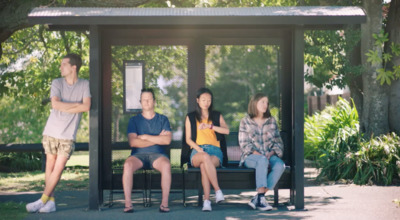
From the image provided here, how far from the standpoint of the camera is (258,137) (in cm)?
811

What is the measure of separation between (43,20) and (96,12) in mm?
643

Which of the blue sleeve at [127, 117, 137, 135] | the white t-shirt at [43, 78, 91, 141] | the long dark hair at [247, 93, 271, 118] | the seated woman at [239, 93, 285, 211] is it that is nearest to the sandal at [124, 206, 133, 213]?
the blue sleeve at [127, 117, 137, 135]

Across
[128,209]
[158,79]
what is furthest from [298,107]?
[128,209]

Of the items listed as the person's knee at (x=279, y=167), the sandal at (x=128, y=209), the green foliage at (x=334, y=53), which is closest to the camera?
the sandal at (x=128, y=209)

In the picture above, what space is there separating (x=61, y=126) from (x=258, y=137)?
2511mm

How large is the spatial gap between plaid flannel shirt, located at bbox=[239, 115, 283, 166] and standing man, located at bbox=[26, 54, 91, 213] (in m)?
2.03

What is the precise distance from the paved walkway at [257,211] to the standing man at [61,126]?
28cm

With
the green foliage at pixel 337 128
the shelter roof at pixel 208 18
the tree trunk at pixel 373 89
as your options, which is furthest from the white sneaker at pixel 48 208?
the tree trunk at pixel 373 89

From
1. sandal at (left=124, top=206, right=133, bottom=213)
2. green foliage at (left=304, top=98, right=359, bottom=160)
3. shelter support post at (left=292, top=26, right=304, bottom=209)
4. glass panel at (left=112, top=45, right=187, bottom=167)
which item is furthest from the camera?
green foliage at (left=304, top=98, right=359, bottom=160)

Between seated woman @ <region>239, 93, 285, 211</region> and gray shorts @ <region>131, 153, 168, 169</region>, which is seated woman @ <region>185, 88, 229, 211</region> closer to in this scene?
seated woman @ <region>239, 93, 285, 211</region>

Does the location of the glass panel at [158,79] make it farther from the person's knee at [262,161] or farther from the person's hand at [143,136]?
the person's knee at [262,161]

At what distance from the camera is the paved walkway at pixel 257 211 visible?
24.2ft

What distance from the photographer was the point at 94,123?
785 centimetres

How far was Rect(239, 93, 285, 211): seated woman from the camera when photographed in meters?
7.88
